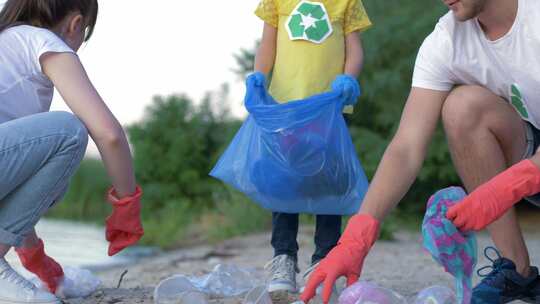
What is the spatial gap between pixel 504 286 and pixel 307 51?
1.25 meters

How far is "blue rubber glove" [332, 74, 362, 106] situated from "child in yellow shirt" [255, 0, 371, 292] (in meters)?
0.16

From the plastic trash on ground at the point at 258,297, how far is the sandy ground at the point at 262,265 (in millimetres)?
221

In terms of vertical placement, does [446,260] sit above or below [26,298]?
above

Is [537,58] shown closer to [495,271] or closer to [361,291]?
[495,271]

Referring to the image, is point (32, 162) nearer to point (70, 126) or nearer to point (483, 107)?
point (70, 126)

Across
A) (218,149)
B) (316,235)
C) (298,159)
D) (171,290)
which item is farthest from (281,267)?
(218,149)

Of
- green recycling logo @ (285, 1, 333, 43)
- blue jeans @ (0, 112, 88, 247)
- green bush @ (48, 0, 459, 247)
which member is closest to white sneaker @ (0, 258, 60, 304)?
blue jeans @ (0, 112, 88, 247)

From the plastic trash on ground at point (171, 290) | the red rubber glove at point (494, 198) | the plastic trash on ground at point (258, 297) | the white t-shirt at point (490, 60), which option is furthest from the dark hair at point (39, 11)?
the red rubber glove at point (494, 198)

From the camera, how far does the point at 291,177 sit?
3557 mm

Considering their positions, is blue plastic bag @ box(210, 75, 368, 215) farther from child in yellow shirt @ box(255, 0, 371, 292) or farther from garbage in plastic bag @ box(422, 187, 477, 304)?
garbage in plastic bag @ box(422, 187, 477, 304)

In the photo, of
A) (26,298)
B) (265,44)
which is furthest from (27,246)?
(265,44)

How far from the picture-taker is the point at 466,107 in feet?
10.5

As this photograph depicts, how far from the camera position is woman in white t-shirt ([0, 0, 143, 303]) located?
2773 mm

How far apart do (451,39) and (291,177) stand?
836mm
